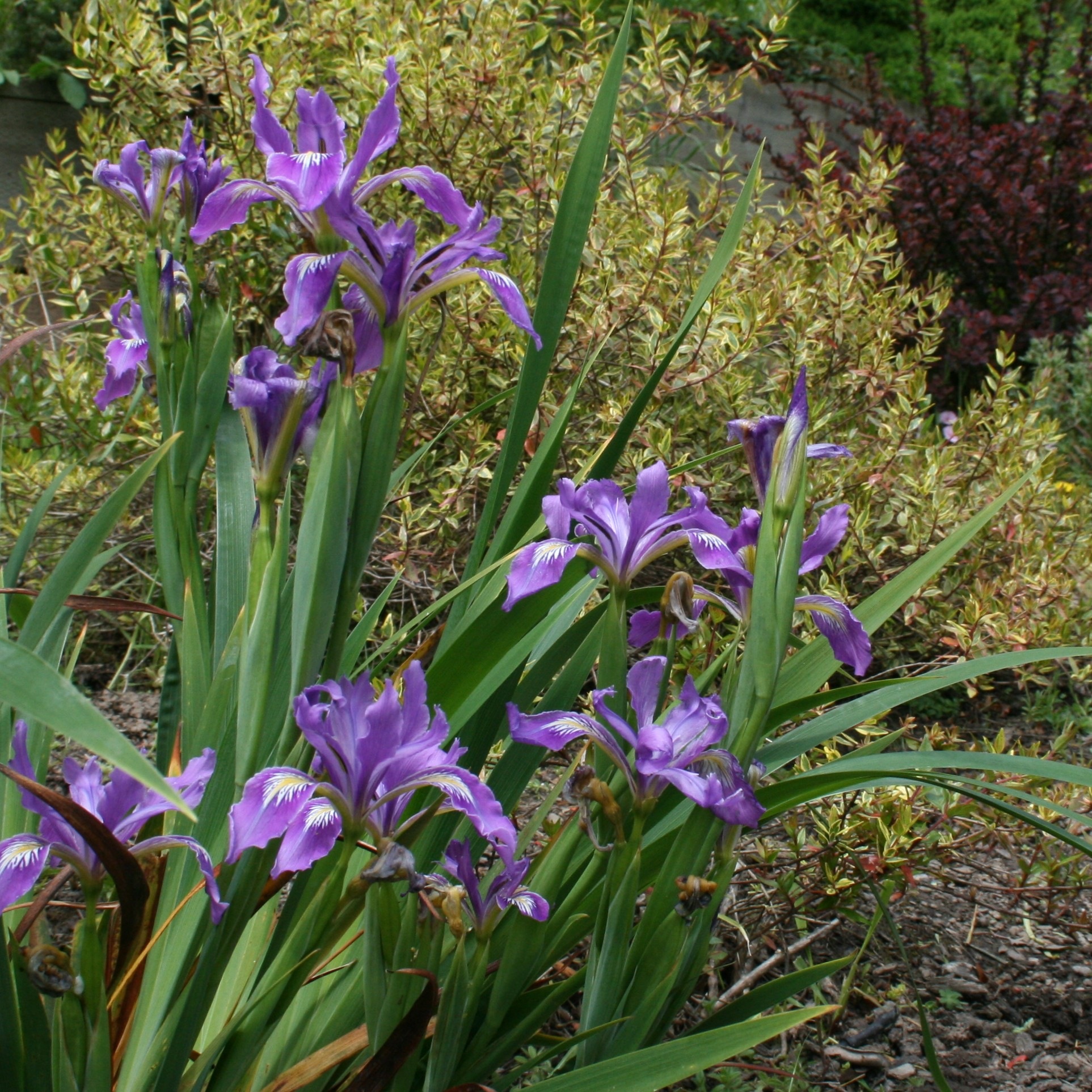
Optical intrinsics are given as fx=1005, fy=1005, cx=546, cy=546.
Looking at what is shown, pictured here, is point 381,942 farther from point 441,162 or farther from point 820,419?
point 441,162

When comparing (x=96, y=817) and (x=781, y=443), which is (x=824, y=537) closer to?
(x=781, y=443)

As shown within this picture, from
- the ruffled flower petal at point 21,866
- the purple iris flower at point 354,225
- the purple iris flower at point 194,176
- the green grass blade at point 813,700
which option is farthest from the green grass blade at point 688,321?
the ruffled flower petal at point 21,866

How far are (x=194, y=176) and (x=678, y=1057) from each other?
3.39 ft

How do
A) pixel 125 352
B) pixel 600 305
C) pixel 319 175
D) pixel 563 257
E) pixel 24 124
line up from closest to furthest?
1. pixel 319 175
2. pixel 563 257
3. pixel 125 352
4. pixel 600 305
5. pixel 24 124

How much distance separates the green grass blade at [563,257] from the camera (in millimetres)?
1073

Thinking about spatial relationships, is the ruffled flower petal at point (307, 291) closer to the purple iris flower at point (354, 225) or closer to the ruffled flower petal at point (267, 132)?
the purple iris flower at point (354, 225)

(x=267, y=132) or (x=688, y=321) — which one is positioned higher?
(x=267, y=132)

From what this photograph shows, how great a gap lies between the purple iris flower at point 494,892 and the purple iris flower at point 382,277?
1.41ft

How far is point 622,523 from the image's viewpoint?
36.3 inches

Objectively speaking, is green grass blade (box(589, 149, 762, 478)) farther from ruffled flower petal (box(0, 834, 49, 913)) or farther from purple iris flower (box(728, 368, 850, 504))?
ruffled flower petal (box(0, 834, 49, 913))

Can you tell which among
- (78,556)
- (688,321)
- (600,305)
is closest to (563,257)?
(688,321)

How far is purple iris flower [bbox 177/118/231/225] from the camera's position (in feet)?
3.72

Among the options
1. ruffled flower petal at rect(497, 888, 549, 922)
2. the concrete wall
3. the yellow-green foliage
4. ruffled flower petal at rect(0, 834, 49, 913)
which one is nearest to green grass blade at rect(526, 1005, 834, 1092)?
ruffled flower petal at rect(497, 888, 549, 922)

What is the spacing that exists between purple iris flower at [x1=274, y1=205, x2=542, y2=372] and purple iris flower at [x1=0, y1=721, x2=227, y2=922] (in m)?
0.38
